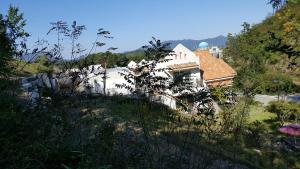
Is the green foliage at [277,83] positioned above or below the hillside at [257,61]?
below

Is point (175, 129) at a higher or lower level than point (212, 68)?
lower

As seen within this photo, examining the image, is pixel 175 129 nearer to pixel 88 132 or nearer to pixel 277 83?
pixel 88 132

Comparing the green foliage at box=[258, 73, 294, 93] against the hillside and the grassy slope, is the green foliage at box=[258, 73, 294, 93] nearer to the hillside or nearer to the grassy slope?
the hillside

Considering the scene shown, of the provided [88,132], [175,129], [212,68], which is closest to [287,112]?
[212,68]

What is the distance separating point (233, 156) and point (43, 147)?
4.19 meters

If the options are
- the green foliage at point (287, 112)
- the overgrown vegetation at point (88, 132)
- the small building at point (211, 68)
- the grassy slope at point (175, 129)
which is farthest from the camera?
the small building at point (211, 68)

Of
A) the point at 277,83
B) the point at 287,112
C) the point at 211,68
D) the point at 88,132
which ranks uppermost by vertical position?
the point at 211,68

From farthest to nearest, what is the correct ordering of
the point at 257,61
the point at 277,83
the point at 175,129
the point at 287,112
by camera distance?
the point at 257,61, the point at 277,83, the point at 287,112, the point at 175,129

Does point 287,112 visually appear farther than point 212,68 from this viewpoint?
No

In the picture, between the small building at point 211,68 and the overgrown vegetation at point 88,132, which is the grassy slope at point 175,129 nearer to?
the overgrown vegetation at point 88,132

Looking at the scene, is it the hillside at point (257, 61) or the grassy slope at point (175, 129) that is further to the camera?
the hillside at point (257, 61)

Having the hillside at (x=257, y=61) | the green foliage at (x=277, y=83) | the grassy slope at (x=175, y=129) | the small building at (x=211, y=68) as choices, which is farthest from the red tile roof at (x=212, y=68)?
the grassy slope at (x=175, y=129)

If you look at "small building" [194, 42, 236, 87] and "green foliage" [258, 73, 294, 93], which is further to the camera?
"small building" [194, 42, 236, 87]

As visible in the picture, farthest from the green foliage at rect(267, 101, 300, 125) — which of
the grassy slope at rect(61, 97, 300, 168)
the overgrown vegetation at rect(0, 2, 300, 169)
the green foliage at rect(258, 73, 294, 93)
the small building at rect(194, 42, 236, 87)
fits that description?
the overgrown vegetation at rect(0, 2, 300, 169)
